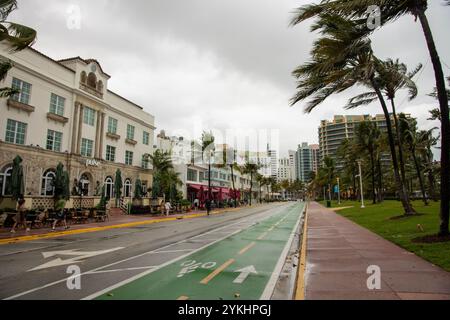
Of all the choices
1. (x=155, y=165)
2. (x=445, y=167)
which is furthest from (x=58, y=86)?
(x=445, y=167)

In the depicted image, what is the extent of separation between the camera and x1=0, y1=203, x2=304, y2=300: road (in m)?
5.79

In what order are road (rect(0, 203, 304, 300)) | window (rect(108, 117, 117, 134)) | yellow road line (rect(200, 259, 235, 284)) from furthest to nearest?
window (rect(108, 117, 117, 134))
yellow road line (rect(200, 259, 235, 284))
road (rect(0, 203, 304, 300))

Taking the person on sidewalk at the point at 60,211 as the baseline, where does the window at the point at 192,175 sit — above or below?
above

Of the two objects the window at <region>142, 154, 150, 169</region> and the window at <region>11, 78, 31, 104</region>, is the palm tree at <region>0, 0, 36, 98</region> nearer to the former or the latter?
the window at <region>11, 78, 31, 104</region>

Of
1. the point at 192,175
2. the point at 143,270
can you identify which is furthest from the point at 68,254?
the point at 192,175

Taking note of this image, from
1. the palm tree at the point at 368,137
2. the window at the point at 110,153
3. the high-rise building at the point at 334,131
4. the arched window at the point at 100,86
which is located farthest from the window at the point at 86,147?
the high-rise building at the point at 334,131

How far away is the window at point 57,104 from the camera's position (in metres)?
26.2

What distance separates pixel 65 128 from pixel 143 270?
946 inches

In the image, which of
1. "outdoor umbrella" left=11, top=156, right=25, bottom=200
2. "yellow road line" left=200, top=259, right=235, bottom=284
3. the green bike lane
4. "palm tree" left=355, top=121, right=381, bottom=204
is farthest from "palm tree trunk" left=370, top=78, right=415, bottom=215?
"palm tree" left=355, top=121, right=381, bottom=204

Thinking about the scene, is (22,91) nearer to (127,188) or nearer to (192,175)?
(127,188)

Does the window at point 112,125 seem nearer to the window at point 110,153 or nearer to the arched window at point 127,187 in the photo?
the window at point 110,153

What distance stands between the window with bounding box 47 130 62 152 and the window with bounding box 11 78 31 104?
316 cm

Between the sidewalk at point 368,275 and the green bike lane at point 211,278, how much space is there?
3.40 feet

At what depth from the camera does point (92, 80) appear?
1222 inches
